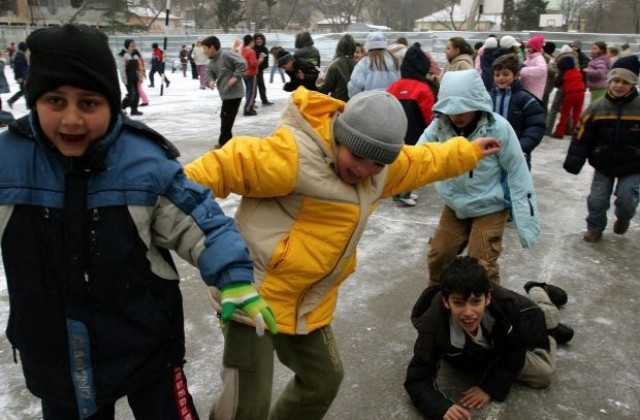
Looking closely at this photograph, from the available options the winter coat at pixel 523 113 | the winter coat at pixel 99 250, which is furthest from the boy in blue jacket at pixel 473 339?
the winter coat at pixel 523 113

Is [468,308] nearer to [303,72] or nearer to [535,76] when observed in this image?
[303,72]

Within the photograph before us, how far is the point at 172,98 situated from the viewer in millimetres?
14883

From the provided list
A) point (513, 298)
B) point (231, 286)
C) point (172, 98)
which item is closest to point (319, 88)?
point (513, 298)

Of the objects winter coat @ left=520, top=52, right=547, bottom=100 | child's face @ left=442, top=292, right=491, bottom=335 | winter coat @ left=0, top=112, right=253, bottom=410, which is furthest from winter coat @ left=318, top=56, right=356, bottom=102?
winter coat @ left=0, top=112, right=253, bottom=410

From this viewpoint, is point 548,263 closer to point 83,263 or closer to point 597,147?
point 597,147

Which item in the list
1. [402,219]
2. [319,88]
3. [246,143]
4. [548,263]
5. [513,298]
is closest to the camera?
[246,143]

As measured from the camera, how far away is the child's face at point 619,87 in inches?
184

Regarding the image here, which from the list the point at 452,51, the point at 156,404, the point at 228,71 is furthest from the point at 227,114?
the point at 156,404

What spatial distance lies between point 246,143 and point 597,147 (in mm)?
4061

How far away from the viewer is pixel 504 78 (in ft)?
15.5

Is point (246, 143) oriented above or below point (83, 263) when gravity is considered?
above

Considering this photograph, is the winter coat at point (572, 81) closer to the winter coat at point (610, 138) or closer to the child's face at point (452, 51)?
the child's face at point (452, 51)

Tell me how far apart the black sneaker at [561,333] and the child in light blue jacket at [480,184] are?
436mm

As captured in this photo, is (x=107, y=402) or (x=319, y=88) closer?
(x=107, y=402)
